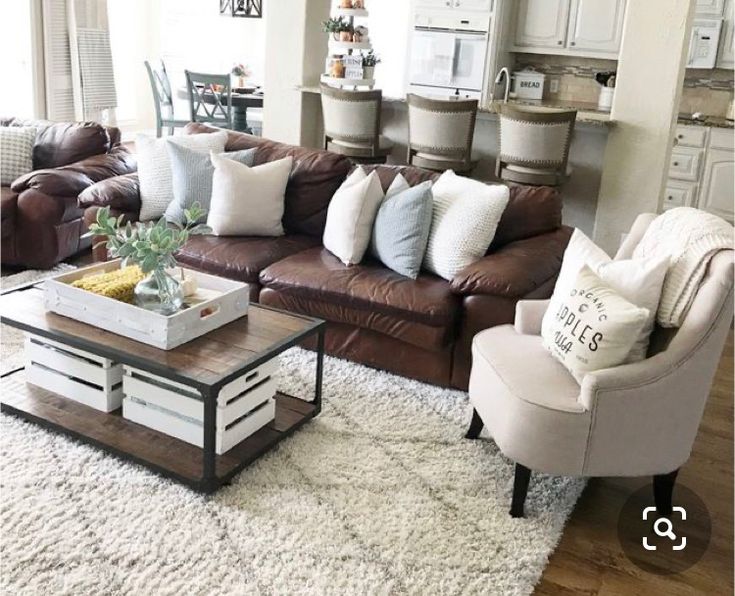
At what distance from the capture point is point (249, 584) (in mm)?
2119

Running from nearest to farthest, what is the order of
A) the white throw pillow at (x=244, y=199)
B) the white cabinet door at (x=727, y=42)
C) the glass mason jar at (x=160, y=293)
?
the glass mason jar at (x=160, y=293), the white throw pillow at (x=244, y=199), the white cabinet door at (x=727, y=42)

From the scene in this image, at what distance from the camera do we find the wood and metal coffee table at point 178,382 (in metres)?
2.45

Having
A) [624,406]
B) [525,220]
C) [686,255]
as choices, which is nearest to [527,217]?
[525,220]

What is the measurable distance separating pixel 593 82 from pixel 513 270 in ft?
15.6

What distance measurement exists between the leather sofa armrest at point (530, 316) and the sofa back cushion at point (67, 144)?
3133mm

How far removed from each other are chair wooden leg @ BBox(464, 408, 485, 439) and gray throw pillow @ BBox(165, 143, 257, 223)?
1.74 metres

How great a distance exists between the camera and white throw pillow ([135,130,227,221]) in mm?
4047

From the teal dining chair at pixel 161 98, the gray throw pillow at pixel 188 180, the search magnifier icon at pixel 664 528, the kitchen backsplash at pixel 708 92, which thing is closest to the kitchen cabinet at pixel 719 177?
the kitchen backsplash at pixel 708 92

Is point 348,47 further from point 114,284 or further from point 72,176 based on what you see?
point 114,284

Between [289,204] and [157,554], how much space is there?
2158mm

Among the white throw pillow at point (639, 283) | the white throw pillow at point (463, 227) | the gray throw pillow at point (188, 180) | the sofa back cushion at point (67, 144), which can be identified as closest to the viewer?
the white throw pillow at point (639, 283)

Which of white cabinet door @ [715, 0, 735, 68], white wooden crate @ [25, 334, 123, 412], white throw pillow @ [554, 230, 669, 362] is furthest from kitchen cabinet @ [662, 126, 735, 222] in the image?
white wooden crate @ [25, 334, 123, 412]

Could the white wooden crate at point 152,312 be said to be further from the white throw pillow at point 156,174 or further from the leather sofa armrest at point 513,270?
the white throw pillow at point 156,174

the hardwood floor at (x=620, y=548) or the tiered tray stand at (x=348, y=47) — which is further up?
the tiered tray stand at (x=348, y=47)
